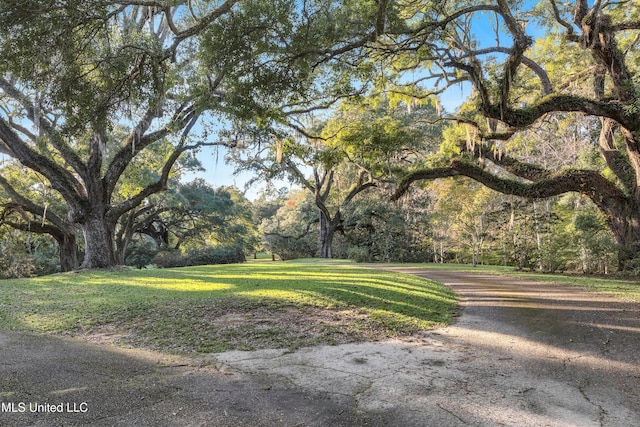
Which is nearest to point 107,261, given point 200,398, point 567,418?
point 200,398

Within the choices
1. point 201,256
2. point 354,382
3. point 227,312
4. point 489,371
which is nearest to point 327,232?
point 201,256

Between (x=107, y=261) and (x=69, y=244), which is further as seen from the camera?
(x=69, y=244)

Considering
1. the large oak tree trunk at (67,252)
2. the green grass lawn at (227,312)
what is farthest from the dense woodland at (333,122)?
the green grass lawn at (227,312)

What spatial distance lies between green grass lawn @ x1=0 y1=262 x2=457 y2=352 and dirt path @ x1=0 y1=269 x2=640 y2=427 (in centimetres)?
61

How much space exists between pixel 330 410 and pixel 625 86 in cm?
1207

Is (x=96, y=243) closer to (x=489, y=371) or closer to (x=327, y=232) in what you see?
(x=489, y=371)

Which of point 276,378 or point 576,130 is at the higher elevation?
point 576,130

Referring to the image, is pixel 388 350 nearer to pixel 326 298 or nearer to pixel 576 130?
pixel 326 298

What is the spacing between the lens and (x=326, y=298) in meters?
8.42

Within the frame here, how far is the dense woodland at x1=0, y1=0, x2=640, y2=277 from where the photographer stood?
25.2ft

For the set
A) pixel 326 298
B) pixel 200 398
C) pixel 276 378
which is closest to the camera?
pixel 200 398

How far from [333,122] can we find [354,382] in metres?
17.2

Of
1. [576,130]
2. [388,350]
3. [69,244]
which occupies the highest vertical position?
[576,130]

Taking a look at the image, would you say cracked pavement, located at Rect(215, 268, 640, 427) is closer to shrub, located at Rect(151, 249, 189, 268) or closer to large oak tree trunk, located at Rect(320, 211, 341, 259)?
large oak tree trunk, located at Rect(320, 211, 341, 259)
